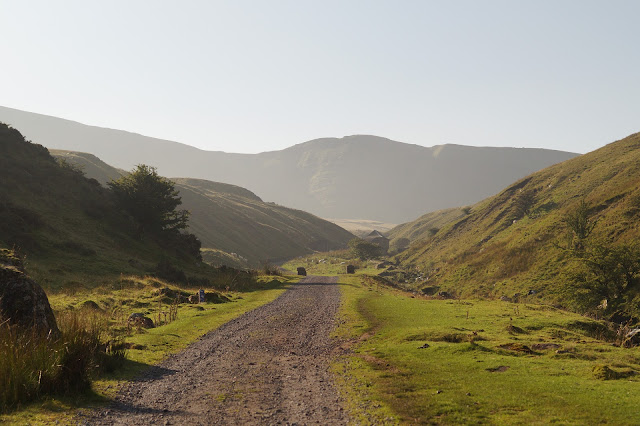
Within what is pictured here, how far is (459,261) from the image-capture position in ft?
287

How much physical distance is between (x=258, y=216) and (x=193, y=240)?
118731 mm

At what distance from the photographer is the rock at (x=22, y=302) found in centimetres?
1586

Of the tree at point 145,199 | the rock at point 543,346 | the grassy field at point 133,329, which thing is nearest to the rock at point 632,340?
the rock at point 543,346

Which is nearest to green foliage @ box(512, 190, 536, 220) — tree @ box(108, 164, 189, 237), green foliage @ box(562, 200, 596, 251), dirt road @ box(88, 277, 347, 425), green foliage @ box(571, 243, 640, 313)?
green foliage @ box(562, 200, 596, 251)

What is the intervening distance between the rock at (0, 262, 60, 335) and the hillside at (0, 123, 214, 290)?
75.7 feet

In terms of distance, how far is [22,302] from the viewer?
16.2 meters

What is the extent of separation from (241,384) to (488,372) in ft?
32.5

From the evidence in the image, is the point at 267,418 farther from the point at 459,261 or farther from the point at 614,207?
the point at 459,261

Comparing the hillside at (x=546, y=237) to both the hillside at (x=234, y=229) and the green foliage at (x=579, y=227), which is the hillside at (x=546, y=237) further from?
the hillside at (x=234, y=229)

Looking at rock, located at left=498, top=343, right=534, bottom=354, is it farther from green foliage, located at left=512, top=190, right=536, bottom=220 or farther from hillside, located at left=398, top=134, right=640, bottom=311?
green foliage, located at left=512, top=190, right=536, bottom=220

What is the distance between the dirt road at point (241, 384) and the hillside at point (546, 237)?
1382 inches

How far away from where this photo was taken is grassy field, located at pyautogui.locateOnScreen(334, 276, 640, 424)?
12422 millimetres

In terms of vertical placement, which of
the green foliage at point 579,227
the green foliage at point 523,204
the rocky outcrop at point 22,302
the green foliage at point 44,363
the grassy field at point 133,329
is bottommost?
the grassy field at point 133,329

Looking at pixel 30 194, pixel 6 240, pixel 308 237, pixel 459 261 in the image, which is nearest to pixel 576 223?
pixel 459 261
